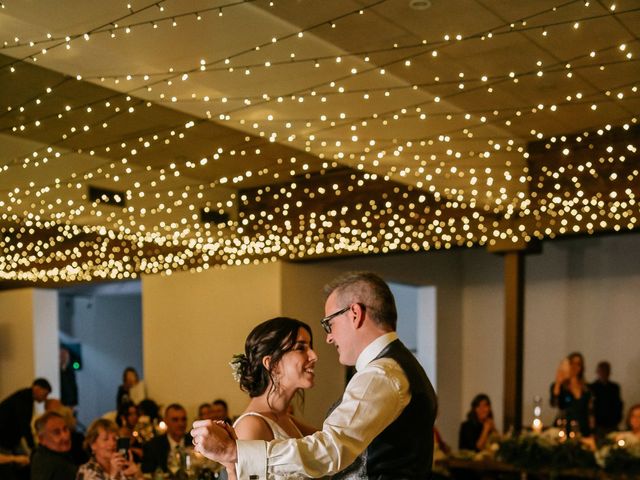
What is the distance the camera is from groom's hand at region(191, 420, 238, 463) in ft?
6.23

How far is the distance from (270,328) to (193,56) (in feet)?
9.76

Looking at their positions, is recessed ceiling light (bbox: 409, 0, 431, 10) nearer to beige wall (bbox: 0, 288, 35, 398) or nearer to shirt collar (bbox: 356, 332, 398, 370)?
shirt collar (bbox: 356, 332, 398, 370)

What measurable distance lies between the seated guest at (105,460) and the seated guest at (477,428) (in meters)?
4.15

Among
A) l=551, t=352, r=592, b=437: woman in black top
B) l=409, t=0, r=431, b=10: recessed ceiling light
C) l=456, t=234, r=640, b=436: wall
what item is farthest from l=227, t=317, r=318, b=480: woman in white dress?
l=456, t=234, r=640, b=436: wall

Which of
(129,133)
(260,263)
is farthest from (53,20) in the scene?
(260,263)

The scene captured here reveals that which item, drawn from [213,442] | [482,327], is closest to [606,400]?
[482,327]

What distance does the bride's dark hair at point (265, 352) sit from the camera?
2586 mm

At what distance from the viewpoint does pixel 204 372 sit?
10.3 metres

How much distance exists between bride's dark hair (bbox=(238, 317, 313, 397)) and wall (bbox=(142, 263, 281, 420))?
7.07m

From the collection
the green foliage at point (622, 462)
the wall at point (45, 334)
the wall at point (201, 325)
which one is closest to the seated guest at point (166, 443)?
the green foliage at point (622, 462)

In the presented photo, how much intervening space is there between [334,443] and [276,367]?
26.5 inches

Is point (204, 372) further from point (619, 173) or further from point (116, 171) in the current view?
point (619, 173)

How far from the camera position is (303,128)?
6836 millimetres

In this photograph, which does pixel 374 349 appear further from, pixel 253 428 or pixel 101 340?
pixel 101 340
